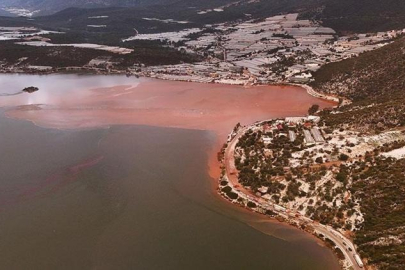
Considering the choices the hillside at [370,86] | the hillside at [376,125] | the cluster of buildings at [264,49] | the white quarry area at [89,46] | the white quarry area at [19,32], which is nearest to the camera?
the hillside at [376,125]

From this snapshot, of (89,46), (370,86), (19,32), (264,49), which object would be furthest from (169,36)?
(370,86)

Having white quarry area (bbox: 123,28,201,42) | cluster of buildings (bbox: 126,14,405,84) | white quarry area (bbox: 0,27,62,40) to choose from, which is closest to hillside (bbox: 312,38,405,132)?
cluster of buildings (bbox: 126,14,405,84)

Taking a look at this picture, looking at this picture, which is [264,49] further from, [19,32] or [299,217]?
[19,32]

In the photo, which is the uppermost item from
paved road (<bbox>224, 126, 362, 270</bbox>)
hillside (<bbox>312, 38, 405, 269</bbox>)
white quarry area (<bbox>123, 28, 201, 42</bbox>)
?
white quarry area (<bbox>123, 28, 201, 42</bbox>)

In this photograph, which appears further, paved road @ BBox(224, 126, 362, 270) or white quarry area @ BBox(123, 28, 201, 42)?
white quarry area @ BBox(123, 28, 201, 42)

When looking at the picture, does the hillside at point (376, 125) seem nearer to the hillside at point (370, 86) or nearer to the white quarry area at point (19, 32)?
the hillside at point (370, 86)

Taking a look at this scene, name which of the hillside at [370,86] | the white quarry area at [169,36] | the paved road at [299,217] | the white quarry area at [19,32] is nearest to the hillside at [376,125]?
the hillside at [370,86]

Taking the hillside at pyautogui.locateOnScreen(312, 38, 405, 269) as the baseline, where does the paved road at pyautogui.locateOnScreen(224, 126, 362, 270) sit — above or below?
below

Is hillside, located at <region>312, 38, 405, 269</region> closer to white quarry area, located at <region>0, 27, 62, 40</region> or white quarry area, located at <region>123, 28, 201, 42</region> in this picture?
white quarry area, located at <region>123, 28, 201, 42</region>
